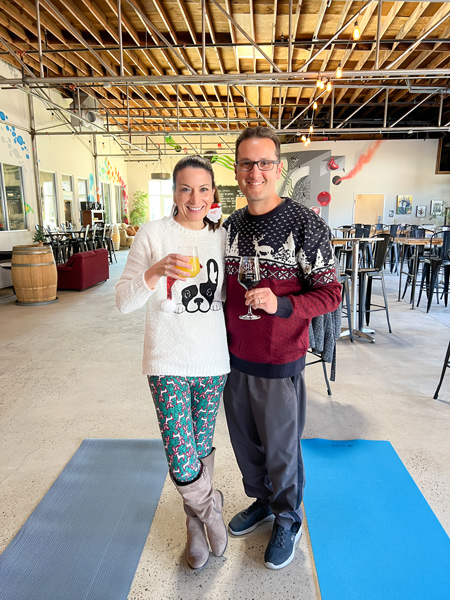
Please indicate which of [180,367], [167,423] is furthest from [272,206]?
[167,423]

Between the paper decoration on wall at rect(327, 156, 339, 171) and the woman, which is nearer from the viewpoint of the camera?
the woman

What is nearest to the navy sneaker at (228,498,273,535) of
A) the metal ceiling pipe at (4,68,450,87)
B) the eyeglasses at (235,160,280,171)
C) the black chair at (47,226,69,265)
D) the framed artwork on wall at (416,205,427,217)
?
the eyeglasses at (235,160,280,171)

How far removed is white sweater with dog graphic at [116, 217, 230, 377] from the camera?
4.84 feet

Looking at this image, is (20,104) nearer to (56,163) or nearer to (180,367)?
(56,163)

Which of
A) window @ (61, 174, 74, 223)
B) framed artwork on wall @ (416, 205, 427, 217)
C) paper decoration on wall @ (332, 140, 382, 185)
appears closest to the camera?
window @ (61, 174, 74, 223)

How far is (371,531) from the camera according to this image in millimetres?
1854

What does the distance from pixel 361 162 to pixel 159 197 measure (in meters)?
9.37

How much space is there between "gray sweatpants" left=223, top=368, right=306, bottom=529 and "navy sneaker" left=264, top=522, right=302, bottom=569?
34 millimetres

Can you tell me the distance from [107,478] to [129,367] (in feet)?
5.84

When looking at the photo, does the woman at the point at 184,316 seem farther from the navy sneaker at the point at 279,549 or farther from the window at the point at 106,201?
the window at the point at 106,201

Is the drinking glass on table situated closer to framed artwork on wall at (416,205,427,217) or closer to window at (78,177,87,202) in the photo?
window at (78,177,87,202)

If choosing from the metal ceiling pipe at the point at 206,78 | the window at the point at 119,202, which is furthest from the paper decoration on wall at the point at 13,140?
the window at the point at 119,202

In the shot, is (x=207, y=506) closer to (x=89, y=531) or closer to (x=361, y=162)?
(x=89, y=531)

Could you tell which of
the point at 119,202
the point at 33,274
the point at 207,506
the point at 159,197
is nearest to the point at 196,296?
the point at 207,506
